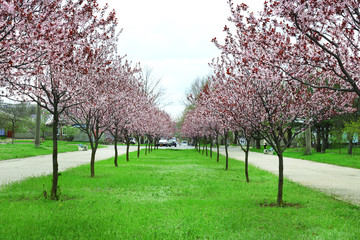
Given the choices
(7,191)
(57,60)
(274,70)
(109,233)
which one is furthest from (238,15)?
(7,191)

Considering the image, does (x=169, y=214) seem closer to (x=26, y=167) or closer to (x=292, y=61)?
(x=292, y=61)

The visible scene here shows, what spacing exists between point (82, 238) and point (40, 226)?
1.08 meters

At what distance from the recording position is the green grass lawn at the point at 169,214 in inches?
217

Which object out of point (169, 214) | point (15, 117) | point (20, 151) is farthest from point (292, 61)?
point (15, 117)

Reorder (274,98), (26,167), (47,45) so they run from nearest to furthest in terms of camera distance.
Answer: (47,45) < (274,98) < (26,167)

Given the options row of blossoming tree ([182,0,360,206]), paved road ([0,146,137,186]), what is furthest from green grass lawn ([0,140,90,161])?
row of blossoming tree ([182,0,360,206])

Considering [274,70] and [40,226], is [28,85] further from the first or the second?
[274,70]

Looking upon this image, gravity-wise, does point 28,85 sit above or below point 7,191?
above

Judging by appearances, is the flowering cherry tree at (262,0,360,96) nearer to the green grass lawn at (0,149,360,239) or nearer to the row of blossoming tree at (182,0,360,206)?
the row of blossoming tree at (182,0,360,206)

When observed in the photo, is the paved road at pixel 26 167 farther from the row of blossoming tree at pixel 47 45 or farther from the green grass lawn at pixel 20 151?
the row of blossoming tree at pixel 47 45

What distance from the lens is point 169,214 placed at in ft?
22.1

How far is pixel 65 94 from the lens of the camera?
352 inches

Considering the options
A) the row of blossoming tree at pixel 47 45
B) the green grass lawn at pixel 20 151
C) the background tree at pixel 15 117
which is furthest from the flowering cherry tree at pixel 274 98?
the background tree at pixel 15 117

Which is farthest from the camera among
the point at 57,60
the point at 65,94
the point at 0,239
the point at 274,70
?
the point at 65,94
